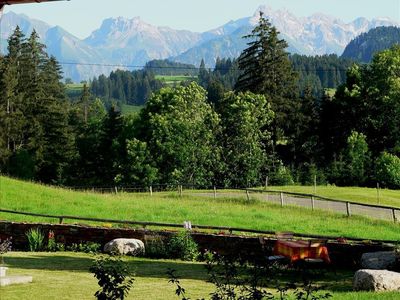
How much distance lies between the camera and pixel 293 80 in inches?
2904

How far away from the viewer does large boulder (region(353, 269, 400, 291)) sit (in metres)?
13.4

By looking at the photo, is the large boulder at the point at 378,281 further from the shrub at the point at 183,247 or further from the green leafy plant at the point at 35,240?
the green leafy plant at the point at 35,240

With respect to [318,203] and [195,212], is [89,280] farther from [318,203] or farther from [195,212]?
[318,203]

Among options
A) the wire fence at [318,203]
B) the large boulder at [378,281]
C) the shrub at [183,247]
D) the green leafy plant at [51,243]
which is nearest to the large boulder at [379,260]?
the large boulder at [378,281]

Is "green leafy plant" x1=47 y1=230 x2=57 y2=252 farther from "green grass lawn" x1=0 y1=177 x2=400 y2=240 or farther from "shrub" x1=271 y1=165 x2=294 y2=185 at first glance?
"shrub" x1=271 y1=165 x2=294 y2=185

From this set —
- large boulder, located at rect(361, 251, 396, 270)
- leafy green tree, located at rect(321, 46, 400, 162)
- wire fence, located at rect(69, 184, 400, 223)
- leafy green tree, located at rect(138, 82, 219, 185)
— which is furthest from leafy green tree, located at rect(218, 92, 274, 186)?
large boulder, located at rect(361, 251, 396, 270)

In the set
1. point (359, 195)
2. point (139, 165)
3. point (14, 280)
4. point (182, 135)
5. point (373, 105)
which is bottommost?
point (359, 195)

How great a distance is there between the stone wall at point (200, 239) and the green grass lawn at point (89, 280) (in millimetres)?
873

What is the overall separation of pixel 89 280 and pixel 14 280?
Result: 1.76 m

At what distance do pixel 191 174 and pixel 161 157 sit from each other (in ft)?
11.4

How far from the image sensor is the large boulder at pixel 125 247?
20000mm

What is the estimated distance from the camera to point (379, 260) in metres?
16.3

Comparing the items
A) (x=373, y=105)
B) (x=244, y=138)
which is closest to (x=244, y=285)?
(x=244, y=138)

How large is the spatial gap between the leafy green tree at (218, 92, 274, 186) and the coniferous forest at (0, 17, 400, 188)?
0.38 ft
